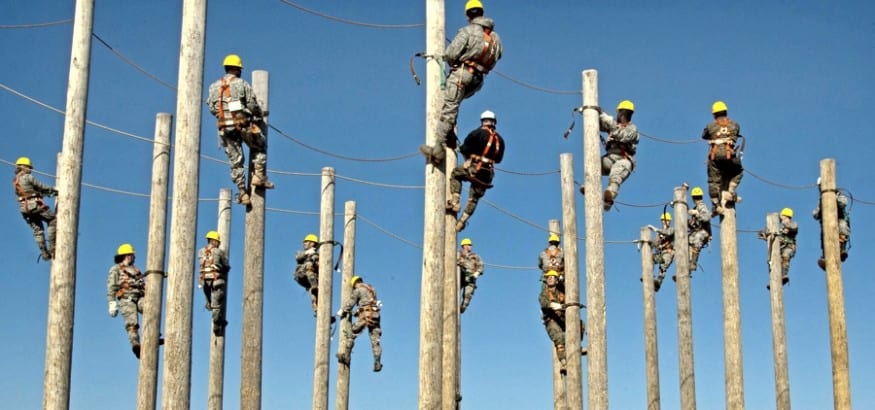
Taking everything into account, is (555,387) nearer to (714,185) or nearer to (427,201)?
(714,185)

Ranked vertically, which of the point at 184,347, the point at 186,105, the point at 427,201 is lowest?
the point at 184,347

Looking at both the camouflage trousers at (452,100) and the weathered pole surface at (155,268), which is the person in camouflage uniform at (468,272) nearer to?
the weathered pole surface at (155,268)

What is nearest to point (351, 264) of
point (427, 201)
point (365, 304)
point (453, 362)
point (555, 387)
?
point (365, 304)

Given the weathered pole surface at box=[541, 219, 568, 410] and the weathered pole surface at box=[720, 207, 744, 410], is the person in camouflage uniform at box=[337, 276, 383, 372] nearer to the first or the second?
the weathered pole surface at box=[541, 219, 568, 410]

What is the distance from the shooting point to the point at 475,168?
356 inches

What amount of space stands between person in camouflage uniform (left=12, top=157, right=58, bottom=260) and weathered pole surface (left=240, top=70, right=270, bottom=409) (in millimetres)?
3434

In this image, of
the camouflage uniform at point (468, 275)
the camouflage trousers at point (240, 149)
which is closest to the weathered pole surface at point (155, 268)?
the camouflage trousers at point (240, 149)

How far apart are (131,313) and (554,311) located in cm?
499

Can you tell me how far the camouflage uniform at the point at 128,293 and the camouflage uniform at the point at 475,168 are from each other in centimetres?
571

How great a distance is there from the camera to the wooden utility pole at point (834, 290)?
39.2ft

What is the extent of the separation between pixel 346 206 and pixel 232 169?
6103 mm

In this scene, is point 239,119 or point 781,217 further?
point 781,217

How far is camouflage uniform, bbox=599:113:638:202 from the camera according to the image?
38.5ft

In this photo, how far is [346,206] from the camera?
15734mm
